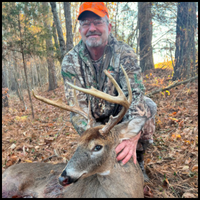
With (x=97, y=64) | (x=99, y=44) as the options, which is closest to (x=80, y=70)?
(x=97, y=64)

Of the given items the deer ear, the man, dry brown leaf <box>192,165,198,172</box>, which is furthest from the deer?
dry brown leaf <box>192,165,198,172</box>

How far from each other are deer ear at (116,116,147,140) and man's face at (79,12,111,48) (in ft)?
5.62

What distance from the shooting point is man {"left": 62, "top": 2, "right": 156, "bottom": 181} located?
3145 mm

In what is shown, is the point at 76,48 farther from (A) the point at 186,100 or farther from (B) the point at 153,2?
(B) the point at 153,2

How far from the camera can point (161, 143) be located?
4051 mm

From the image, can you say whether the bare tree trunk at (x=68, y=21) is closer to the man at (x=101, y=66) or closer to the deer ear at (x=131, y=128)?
the man at (x=101, y=66)

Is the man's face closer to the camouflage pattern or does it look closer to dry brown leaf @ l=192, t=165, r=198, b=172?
the camouflage pattern

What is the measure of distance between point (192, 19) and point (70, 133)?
5.73m

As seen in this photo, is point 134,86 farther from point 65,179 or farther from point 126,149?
point 65,179

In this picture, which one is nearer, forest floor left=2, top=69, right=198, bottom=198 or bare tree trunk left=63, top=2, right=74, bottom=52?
forest floor left=2, top=69, right=198, bottom=198

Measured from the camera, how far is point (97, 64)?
3551 mm

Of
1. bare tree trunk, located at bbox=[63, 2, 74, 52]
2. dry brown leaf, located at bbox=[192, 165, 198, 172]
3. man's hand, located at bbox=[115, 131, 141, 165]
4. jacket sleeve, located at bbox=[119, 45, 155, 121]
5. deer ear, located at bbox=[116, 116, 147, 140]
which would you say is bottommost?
dry brown leaf, located at bbox=[192, 165, 198, 172]

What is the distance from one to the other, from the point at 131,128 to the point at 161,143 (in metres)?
2.08

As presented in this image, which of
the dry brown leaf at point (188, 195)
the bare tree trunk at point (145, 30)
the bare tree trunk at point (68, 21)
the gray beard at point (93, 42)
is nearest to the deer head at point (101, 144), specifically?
the dry brown leaf at point (188, 195)
